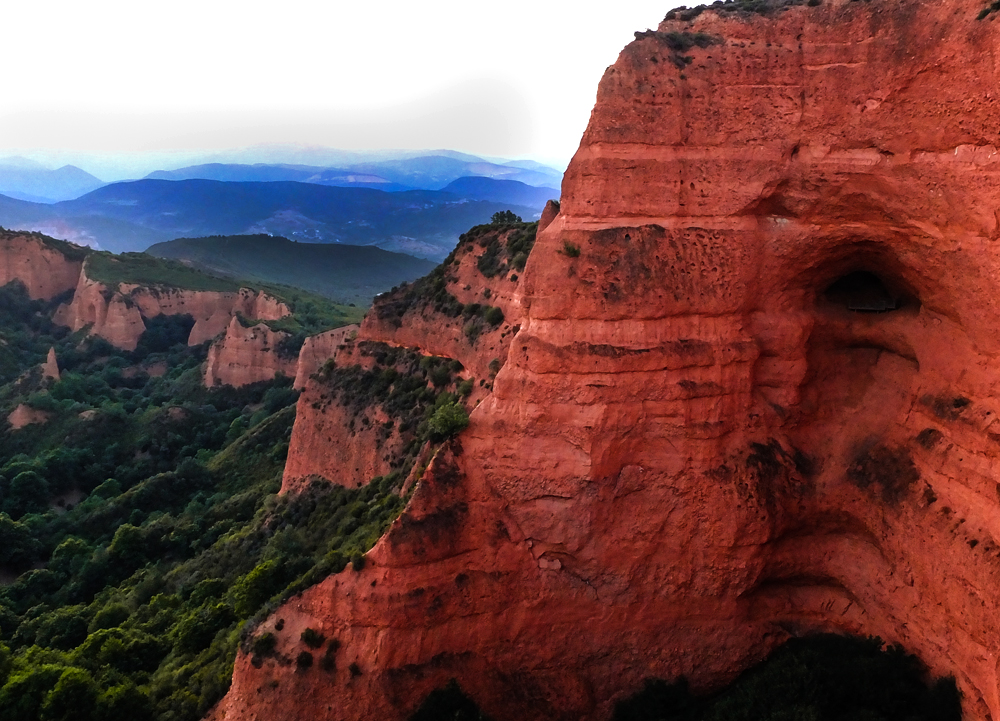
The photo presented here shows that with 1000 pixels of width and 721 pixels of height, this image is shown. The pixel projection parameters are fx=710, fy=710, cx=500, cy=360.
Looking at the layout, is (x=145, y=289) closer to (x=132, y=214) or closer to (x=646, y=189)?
(x=646, y=189)

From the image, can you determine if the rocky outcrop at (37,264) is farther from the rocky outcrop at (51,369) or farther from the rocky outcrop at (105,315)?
the rocky outcrop at (51,369)

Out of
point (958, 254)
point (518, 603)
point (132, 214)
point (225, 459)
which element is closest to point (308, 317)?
point (225, 459)

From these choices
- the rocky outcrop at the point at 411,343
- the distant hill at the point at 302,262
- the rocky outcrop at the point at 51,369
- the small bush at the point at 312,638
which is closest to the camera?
the small bush at the point at 312,638

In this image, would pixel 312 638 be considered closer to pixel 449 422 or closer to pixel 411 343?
pixel 449 422

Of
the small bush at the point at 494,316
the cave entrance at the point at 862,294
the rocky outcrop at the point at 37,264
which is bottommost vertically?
the rocky outcrop at the point at 37,264

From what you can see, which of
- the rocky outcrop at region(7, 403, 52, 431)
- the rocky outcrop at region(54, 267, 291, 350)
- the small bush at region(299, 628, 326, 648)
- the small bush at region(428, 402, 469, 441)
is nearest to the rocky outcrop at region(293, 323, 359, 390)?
the rocky outcrop at region(7, 403, 52, 431)

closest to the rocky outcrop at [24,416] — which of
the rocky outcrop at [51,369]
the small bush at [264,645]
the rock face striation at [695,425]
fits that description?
the rocky outcrop at [51,369]

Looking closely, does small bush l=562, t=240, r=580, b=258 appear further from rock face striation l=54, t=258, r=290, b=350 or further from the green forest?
rock face striation l=54, t=258, r=290, b=350
